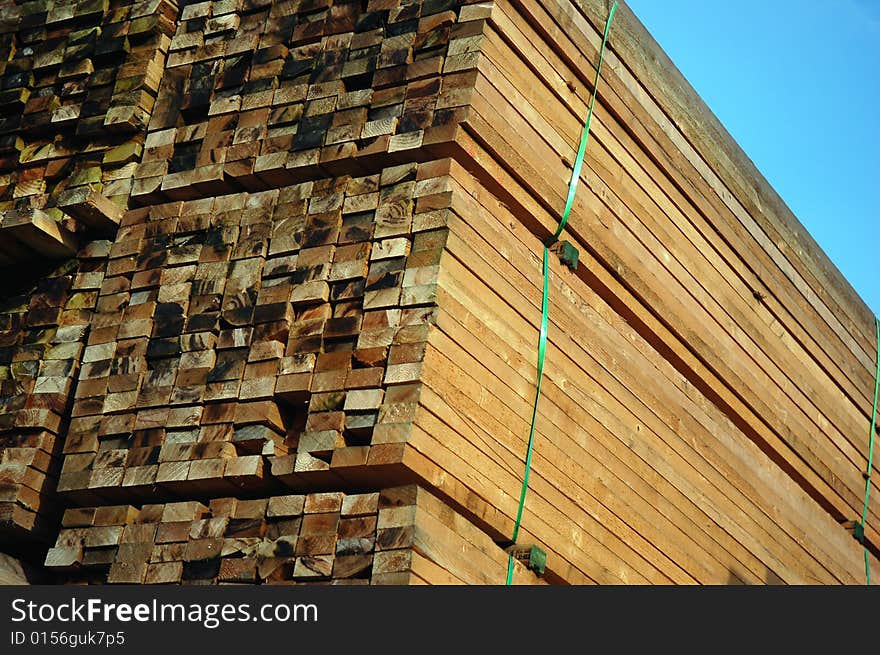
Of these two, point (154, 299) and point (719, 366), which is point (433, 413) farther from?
point (719, 366)

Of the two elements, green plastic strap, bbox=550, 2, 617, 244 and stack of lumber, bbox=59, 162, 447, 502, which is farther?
green plastic strap, bbox=550, 2, 617, 244

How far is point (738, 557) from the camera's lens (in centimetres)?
639

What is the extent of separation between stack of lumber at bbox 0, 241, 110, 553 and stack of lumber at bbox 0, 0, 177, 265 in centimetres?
17

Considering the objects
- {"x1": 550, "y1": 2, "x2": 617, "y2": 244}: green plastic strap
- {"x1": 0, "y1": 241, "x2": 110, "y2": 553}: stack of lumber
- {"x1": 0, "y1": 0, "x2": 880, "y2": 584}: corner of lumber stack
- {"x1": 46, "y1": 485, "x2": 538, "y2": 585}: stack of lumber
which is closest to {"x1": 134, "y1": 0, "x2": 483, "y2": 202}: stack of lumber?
{"x1": 0, "y1": 0, "x2": 880, "y2": 584}: corner of lumber stack

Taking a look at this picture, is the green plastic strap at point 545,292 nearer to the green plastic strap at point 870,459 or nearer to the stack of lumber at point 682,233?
the stack of lumber at point 682,233

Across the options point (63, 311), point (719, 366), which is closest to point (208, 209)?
point (63, 311)

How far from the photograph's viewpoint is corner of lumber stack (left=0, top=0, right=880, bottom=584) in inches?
192

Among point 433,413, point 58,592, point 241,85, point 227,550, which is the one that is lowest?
point 58,592

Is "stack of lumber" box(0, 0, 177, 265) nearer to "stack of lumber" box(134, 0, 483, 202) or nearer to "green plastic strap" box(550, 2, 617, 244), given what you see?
"stack of lumber" box(134, 0, 483, 202)

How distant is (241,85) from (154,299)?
1079mm

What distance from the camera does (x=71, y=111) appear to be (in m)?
6.41

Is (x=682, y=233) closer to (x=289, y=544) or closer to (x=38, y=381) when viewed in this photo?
(x=289, y=544)

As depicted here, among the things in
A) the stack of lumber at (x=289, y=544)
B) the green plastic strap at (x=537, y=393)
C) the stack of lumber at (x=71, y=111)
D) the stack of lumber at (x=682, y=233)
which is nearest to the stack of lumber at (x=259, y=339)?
the stack of lumber at (x=289, y=544)

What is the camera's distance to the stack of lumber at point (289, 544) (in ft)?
15.0
